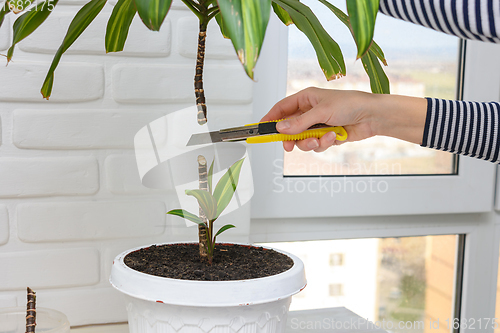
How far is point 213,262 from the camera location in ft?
2.29

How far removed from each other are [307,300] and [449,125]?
2.51ft

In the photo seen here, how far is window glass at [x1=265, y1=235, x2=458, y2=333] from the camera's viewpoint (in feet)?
4.30

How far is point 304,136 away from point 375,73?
0.17 m

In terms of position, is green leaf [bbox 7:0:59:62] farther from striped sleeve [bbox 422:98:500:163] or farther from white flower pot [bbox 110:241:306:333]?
striped sleeve [bbox 422:98:500:163]

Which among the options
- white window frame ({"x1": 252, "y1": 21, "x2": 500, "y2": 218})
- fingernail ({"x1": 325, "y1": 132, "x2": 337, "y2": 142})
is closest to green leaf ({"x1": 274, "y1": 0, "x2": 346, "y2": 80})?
fingernail ({"x1": 325, "y1": 132, "x2": 337, "y2": 142})

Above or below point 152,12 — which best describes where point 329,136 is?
→ below

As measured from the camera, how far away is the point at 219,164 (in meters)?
0.98

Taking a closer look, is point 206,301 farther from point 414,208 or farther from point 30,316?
point 414,208

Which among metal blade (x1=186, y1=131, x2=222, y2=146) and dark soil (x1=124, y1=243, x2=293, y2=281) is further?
metal blade (x1=186, y1=131, x2=222, y2=146)

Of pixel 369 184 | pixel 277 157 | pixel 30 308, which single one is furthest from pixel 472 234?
pixel 30 308

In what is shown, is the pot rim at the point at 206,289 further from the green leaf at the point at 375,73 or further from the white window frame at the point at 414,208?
the white window frame at the point at 414,208

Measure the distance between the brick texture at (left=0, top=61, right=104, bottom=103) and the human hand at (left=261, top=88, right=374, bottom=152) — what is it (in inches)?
16.4

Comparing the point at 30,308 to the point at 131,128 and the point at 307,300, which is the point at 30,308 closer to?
the point at 131,128

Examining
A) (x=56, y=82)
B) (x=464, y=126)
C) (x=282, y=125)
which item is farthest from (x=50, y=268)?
(x=464, y=126)
